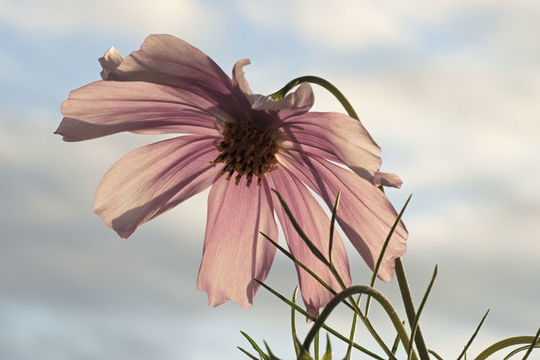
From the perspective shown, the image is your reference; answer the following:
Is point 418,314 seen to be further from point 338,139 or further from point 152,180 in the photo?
point 152,180

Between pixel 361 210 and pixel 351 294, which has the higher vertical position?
pixel 361 210

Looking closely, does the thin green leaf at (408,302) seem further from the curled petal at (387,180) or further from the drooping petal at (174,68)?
the drooping petal at (174,68)

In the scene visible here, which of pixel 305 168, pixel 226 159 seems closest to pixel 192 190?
pixel 226 159

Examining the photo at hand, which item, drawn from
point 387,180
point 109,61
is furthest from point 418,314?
point 109,61

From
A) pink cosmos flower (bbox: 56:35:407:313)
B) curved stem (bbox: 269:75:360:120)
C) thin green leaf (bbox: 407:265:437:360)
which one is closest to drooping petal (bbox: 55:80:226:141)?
pink cosmos flower (bbox: 56:35:407:313)

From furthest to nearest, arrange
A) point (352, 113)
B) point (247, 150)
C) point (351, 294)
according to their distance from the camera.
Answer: point (247, 150) → point (352, 113) → point (351, 294)

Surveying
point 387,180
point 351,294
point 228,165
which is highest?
point 228,165
